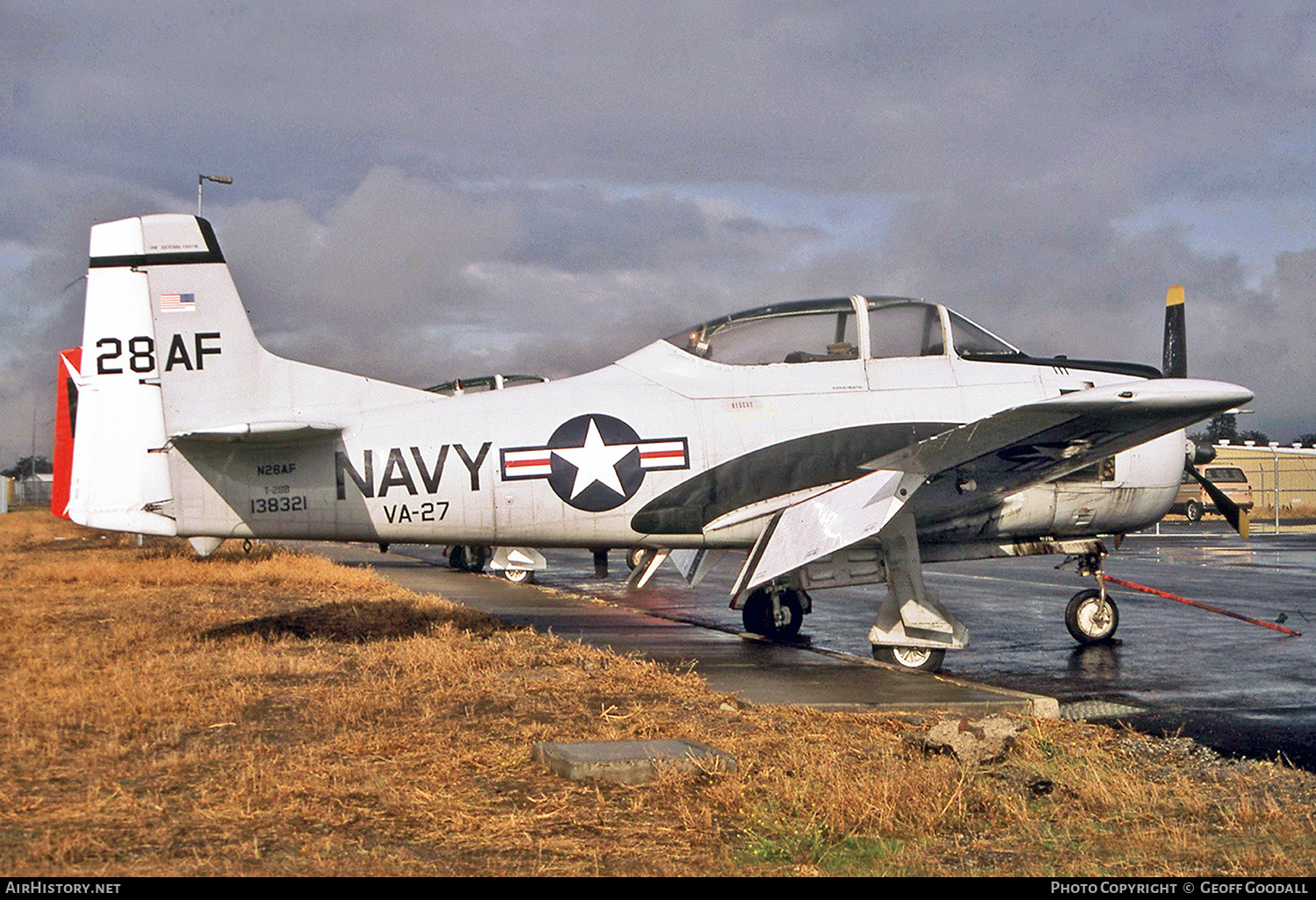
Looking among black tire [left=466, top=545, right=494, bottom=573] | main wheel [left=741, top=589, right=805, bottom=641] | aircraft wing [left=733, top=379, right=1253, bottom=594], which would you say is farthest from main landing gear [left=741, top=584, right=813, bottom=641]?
black tire [left=466, top=545, right=494, bottom=573]

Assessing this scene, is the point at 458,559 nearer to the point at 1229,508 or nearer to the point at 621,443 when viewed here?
the point at 621,443

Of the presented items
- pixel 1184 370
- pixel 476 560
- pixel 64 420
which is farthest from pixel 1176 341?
pixel 64 420

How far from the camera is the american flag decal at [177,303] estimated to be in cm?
1093

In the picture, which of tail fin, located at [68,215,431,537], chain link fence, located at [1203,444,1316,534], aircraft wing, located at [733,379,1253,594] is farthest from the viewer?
chain link fence, located at [1203,444,1316,534]

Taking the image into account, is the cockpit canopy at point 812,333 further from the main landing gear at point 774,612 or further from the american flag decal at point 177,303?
the american flag decal at point 177,303

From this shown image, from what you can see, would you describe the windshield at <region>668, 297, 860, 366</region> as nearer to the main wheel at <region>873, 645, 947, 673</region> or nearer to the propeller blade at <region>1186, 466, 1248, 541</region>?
the main wheel at <region>873, 645, 947, 673</region>

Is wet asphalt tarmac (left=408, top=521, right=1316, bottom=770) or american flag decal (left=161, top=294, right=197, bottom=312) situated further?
american flag decal (left=161, top=294, right=197, bottom=312)

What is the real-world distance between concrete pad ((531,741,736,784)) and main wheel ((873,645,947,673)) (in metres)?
4.76

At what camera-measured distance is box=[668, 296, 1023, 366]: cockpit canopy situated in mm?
11406

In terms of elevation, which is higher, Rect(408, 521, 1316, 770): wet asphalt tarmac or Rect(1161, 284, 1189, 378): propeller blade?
Rect(1161, 284, 1189, 378): propeller blade

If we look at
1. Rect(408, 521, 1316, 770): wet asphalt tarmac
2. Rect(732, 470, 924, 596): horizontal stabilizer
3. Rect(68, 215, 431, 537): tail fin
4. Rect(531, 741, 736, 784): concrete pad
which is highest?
Rect(68, 215, 431, 537): tail fin

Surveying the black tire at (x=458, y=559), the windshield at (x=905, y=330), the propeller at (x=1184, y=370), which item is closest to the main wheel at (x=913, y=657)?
the windshield at (x=905, y=330)

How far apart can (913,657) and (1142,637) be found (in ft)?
12.8

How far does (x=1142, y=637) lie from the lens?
13109 millimetres
